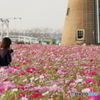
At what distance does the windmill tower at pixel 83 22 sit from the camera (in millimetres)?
34562

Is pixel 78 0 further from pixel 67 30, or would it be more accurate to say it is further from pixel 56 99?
pixel 56 99

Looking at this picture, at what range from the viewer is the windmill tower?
3456 centimetres

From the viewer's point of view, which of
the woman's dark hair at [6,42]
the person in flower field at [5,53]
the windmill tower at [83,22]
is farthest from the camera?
the windmill tower at [83,22]

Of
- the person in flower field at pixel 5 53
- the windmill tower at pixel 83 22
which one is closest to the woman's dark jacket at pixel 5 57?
the person in flower field at pixel 5 53

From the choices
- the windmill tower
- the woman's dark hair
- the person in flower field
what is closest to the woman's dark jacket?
the person in flower field

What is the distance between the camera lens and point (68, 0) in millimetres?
35844

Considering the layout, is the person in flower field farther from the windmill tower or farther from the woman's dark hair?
the windmill tower

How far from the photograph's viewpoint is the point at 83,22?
34844mm

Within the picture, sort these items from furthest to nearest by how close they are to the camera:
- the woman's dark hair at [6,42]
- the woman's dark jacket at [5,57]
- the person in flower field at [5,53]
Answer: the woman's dark jacket at [5,57] → the person in flower field at [5,53] → the woman's dark hair at [6,42]

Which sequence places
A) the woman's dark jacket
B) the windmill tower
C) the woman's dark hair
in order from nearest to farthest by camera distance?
the woman's dark hair
the woman's dark jacket
the windmill tower

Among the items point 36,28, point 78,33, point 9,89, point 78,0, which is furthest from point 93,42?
point 36,28

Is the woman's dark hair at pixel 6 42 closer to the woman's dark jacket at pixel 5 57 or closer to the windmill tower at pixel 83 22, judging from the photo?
the woman's dark jacket at pixel 5 57

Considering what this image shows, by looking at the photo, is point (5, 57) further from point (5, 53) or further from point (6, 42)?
point (6, 42)

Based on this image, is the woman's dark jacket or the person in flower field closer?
the person in flower field
